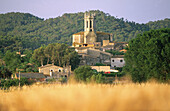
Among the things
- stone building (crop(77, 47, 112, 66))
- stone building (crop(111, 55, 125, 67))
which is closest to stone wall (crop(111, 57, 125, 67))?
stone building (crop(111, 55, 125, 67))

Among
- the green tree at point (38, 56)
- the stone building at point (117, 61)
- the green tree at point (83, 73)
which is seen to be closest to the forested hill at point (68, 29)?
the stone building at point (117, 61)

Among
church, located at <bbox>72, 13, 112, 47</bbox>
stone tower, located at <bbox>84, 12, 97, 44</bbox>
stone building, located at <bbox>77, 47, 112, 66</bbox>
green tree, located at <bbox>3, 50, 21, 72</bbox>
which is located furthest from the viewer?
stone tower, located at <bbox>84, 12, 97, 44</bbox>

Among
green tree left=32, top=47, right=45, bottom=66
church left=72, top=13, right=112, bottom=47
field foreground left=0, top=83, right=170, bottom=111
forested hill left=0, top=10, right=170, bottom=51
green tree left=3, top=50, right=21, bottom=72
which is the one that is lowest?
field foreground left=0, top=83, right=170, bottom=111

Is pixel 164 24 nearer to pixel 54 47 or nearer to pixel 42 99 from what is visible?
pixel 54 47

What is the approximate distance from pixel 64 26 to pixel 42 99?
7063 inches

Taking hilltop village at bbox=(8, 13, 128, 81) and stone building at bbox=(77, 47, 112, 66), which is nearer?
hilltop village at bbox=(8, 13, 128, 81)

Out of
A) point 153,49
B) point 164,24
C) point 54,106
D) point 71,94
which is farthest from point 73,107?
point 164,24

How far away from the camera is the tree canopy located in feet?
94.8

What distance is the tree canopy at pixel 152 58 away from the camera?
94.8 feet

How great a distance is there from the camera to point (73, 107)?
8.02 m

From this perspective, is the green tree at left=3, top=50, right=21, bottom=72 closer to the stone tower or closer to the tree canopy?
the tree canopy

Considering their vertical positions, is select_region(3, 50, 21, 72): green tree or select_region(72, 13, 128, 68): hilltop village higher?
select_region(72, 13, 128, 68): hilltop village

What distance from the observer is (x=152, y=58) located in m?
29.8

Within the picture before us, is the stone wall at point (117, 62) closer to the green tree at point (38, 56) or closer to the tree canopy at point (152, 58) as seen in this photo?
the green tree at point (38, 56)
